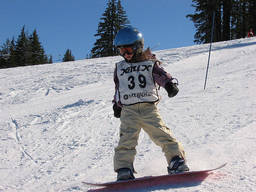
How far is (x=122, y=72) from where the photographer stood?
3.05m

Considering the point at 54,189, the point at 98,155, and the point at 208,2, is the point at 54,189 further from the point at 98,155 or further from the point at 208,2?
the point at 208,2

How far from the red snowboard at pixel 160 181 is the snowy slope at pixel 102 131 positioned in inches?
4.1

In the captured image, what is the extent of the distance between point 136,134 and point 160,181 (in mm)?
510

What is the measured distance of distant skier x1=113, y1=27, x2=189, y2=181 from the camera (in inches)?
113

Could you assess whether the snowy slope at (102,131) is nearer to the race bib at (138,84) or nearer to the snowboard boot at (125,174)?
the snowboard boot at (125,174)

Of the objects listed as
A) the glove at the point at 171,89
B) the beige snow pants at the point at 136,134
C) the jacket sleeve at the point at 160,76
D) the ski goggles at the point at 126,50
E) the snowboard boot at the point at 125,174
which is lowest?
the snowboard boot at the point at 125,174

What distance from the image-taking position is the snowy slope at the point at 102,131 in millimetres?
3271

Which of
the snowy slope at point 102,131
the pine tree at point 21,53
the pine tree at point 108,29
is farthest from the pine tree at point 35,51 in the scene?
the snowy slope at point 102,131

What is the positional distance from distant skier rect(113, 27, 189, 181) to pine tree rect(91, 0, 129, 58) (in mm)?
32003

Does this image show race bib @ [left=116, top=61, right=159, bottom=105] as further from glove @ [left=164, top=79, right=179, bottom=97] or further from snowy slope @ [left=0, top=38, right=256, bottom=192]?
snowy slope @ [left=0, top=38, right=256, bottom=192]

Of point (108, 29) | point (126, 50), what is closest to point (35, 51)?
point (108, 29)

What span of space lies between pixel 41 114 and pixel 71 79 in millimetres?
3998

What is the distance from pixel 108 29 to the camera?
119 feet

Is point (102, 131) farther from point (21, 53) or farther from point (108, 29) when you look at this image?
point (21, 53)
